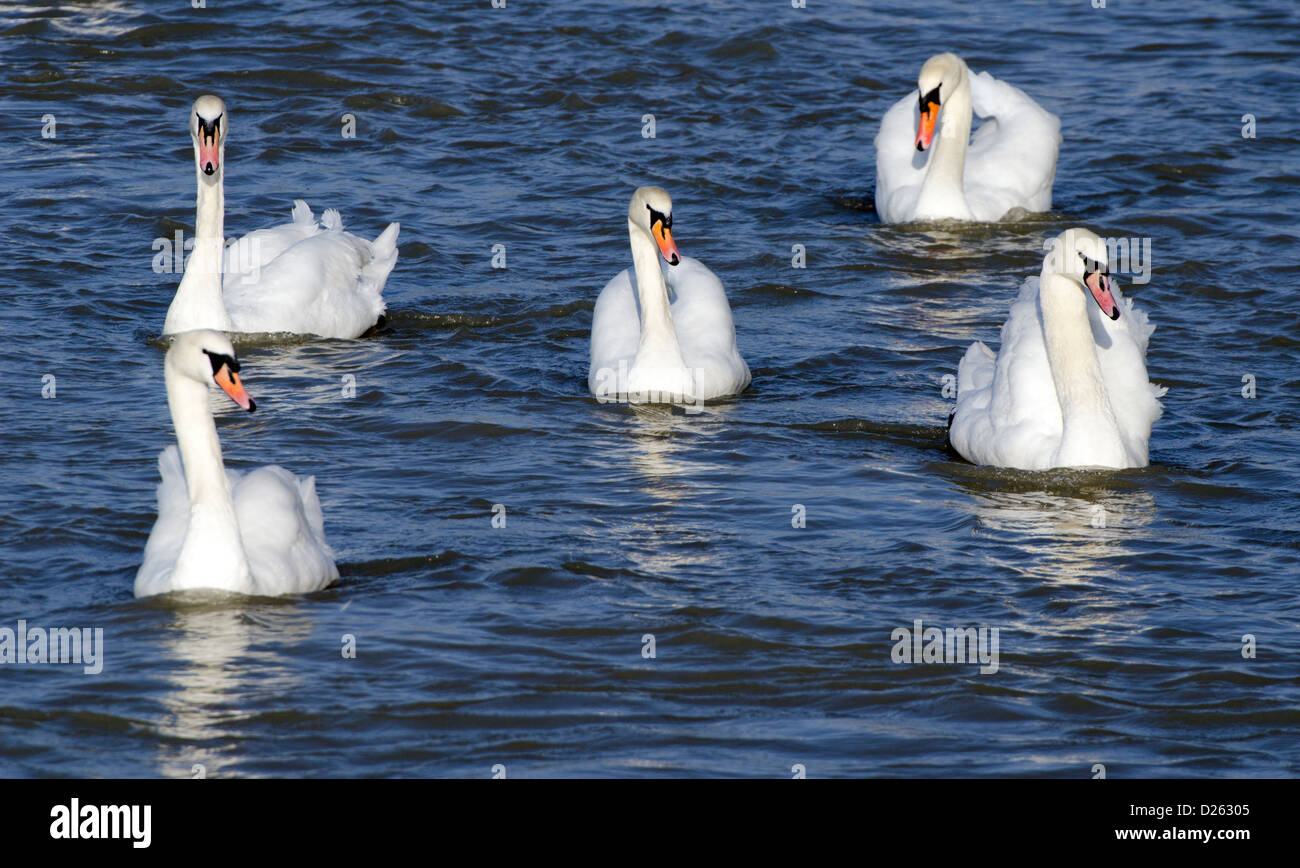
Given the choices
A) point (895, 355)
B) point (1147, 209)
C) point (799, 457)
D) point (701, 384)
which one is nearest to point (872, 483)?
point (799, 457)

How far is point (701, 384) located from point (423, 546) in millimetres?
2746

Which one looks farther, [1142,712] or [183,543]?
[183,543]

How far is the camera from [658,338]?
11031mm

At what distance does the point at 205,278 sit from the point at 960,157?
5.82 meters

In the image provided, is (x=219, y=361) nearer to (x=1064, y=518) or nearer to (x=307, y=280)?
(x=1064, y=518)

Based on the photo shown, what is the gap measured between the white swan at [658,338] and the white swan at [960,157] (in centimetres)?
374

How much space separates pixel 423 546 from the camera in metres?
8.71

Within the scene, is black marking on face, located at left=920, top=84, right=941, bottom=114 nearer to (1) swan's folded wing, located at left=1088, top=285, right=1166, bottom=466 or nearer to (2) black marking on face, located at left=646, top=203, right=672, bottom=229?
(2) black marking on face, located at left=646, top=203, right=672, bottom=229

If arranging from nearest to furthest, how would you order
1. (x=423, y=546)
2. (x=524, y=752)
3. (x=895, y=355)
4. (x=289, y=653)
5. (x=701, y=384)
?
(x=524, y=752)
(x=289, y=653)
(x=423, y=546)
(x=701, y=384)
(x=895, y=355)

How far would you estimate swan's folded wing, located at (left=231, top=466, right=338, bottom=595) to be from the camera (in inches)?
313

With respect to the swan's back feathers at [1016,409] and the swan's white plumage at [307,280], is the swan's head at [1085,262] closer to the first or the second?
the swan's back feathers at [1016,409]

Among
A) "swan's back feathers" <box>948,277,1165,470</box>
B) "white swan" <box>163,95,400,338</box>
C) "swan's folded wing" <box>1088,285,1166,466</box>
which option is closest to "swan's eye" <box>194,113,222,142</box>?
"white swan" <box>163,95,400,338</box>
